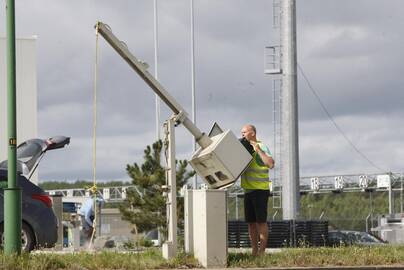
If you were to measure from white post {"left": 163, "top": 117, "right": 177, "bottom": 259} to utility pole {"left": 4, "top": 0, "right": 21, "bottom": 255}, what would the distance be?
207 cm

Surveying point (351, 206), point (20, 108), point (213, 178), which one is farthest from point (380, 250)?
point (351, 206)

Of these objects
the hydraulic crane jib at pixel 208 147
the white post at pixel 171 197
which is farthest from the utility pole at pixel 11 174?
the white post at pixel 171 197

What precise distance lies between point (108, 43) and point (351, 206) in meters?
83.0

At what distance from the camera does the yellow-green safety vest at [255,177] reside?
13883 millimetres

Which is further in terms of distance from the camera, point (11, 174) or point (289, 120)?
point (289, 120)

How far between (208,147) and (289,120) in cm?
1866

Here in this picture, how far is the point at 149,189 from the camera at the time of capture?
31.3 metres

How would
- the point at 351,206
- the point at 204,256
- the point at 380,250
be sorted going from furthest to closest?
the point at 351,206 → the point at 380,250 → the point at 204,256

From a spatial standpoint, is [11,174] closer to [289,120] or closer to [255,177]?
[255,177]

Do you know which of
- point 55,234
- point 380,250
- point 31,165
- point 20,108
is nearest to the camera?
point 380,250

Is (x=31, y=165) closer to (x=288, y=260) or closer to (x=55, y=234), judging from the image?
(x=55, y=234)

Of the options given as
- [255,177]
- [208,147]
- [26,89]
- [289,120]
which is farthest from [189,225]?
[289,120]

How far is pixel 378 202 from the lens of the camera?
94.9 metres

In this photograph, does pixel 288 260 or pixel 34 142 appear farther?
pixel 34 142
